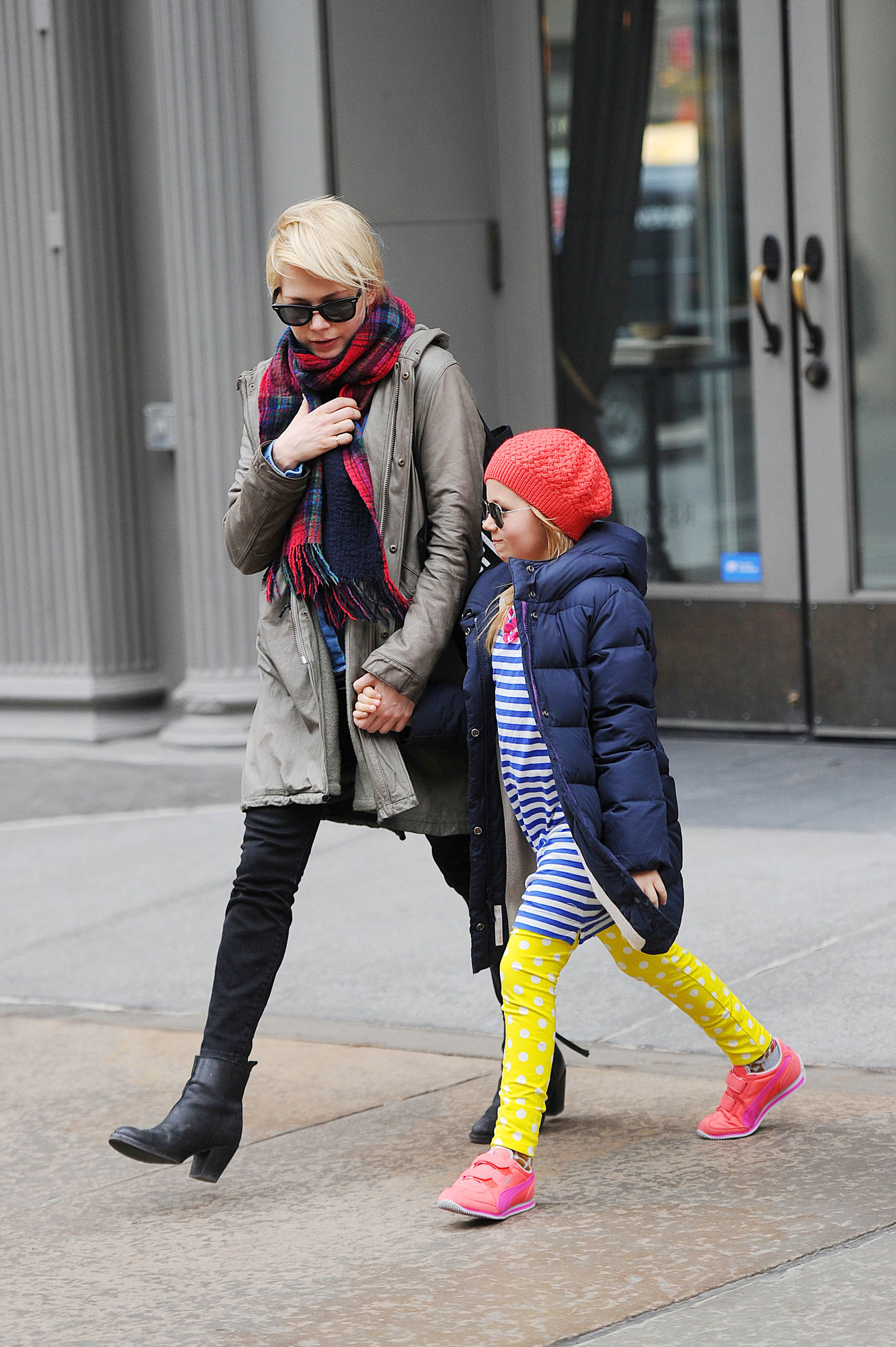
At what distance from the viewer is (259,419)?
3990 mm

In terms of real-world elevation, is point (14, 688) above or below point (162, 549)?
below

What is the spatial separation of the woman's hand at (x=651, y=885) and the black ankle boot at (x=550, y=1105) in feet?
1.79

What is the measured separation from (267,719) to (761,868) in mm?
2195

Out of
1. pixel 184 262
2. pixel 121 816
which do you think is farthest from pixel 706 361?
pixel 121 816

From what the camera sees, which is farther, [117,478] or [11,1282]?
[117,478]

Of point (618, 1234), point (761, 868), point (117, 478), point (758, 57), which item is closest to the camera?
point (618, 1234)

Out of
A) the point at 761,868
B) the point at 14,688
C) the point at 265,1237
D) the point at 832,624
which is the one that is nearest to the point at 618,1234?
the point at 265,1237

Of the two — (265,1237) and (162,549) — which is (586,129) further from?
(265,1237)

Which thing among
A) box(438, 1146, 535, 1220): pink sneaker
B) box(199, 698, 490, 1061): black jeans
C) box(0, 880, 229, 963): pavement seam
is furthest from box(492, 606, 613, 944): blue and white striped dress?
box(0, 880, 229, 963): pavement seam

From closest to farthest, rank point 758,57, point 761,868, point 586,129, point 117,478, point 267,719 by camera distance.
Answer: point 267,719 < point 761,868 < point 758,57 < point 586,129 < point 117,478

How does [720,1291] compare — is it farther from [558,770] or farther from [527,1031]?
[558,770]

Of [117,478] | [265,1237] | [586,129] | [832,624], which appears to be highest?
[586,129]

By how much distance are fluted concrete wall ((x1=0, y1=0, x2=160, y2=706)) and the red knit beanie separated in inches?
185

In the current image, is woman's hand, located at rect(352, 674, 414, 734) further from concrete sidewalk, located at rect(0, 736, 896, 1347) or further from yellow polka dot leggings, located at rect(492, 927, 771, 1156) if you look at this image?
concrete sidewalk, located at rect(0, 736, 896, 1347)
